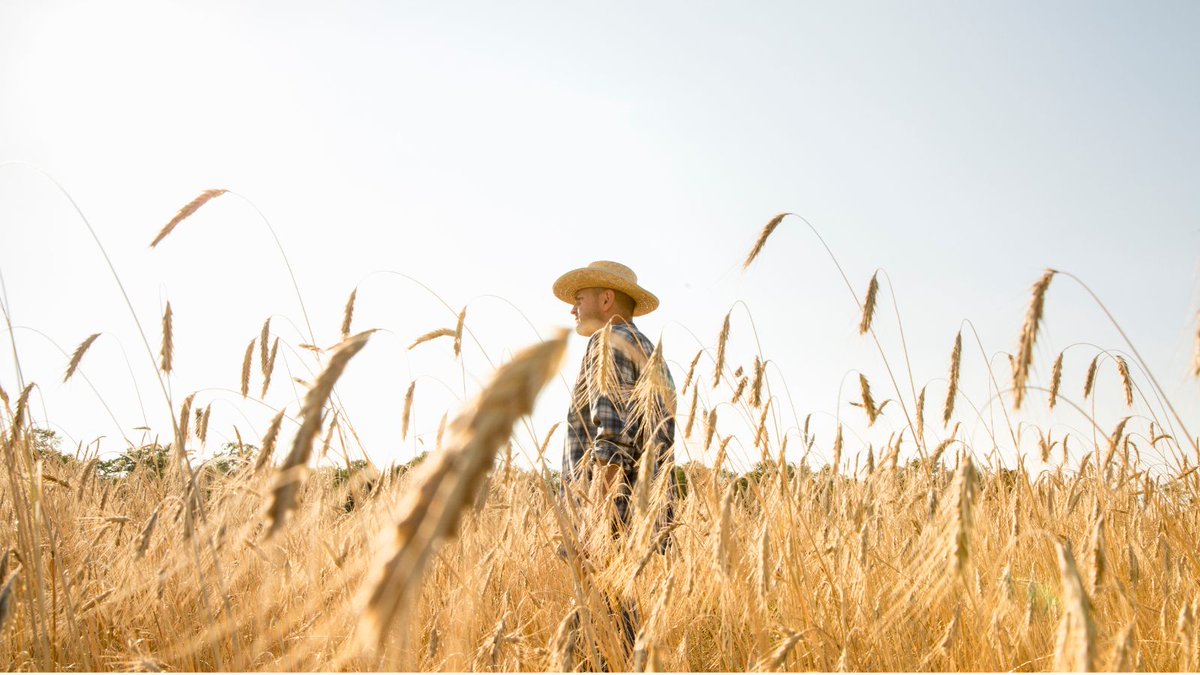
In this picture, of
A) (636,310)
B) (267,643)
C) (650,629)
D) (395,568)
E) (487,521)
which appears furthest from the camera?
(636,310)

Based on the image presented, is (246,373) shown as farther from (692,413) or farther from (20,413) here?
(692,413)

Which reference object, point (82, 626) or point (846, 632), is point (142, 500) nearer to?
point (82, 626)

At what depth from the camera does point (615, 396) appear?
2.95 metres

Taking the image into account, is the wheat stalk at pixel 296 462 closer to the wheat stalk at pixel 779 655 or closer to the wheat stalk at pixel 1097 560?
the wheat stalk at pixel 779 655

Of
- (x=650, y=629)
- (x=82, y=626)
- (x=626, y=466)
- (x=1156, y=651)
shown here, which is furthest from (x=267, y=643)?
(x=1156, y=651)

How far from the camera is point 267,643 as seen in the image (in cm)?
214

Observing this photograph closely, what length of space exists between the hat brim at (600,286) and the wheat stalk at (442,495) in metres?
3.71

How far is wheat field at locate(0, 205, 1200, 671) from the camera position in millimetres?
1427

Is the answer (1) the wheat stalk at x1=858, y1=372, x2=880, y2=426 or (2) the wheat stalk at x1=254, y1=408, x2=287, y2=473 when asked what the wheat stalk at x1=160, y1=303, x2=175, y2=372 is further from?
(1) the wheat stalk at x1=858, y1=372, x2=880, y2=426

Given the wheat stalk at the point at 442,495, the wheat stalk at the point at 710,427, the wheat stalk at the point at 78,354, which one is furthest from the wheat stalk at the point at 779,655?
the wheat stalk at the point at 78,354

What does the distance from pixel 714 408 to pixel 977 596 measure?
3.30ft

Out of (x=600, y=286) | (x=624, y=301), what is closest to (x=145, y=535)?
(x=600, y=286)

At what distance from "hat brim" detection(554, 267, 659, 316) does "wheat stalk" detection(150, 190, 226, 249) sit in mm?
2367

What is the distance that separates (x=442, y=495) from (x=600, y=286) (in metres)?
3.95
